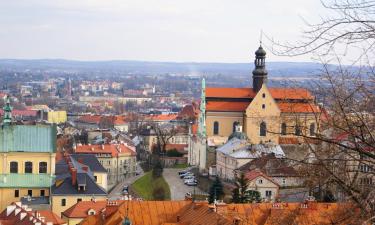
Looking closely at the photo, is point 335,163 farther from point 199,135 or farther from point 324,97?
point 199,135

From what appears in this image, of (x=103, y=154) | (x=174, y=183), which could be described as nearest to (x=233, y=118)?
(x=174, y=183)

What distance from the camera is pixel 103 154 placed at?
73125 mm

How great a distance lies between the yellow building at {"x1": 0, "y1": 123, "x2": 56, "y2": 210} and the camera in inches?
1832

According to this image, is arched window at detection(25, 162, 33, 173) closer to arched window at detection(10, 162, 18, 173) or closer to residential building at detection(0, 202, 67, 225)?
arched window at detection(10, 162, 18, 173)

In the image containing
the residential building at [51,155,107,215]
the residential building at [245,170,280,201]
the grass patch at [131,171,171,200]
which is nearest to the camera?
the residential building at [51,155,107,215]

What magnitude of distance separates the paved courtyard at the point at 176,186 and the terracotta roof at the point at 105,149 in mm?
6829

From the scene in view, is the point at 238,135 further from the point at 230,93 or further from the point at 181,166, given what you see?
the point at 181,166

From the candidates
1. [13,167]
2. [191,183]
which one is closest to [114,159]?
[191,183]

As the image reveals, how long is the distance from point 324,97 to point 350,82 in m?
0.31

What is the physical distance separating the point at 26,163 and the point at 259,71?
23.0m

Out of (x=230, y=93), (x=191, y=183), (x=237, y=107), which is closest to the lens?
(x=191, y=183)

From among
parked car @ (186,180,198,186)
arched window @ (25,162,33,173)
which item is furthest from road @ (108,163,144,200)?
arched window @ (25,162,33,173)

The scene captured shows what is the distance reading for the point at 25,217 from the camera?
1332 inches

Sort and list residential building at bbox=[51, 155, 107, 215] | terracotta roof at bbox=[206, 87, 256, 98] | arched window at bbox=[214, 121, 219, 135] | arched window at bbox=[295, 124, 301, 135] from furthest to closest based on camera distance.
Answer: arched window at bbox=[214, 121, 219, 135] → terracotta roof at bbox=[206, 87, 256, 98] → residential building at bbox=[51, 155, 107, 215] → arched window at bbox=[295, 124, 301, 135]
